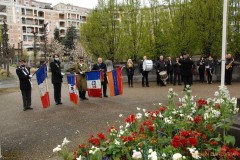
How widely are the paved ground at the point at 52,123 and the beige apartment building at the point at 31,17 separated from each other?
280ft

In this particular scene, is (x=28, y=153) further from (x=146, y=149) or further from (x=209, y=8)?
(x=209, y=8)

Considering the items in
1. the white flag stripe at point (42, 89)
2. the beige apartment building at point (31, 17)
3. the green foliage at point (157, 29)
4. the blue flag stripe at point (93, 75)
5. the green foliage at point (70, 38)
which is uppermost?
the beige apartment building at point (31, 17)

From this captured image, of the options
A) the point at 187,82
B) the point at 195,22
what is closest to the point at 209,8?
the point at 195,22

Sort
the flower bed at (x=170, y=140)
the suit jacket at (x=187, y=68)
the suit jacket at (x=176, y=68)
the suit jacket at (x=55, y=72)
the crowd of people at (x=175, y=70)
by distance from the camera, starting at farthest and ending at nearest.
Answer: the suit jacket at (x=176, y=68), the crowd of people at (x=175, y=70), the suit jacket at (x=187, y=68), the suit jacket at (x=55, y=72), the flower bed at (x=170, y=140)

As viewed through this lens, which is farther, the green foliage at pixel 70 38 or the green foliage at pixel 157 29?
the green foliage at pixel 70 38

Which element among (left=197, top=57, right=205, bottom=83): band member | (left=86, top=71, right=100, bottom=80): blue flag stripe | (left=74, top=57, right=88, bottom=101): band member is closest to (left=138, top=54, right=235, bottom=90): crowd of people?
(left=197, top=57, right=205, bottom=83): band member

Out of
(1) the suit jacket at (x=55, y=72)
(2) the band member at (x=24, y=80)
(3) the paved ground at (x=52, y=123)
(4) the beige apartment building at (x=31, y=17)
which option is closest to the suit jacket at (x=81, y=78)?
(3) the paved ground at (x=52, y=123)

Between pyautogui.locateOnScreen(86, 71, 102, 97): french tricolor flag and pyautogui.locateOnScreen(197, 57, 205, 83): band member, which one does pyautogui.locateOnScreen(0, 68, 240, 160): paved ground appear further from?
pyautogui.locateOnScreen(197, 57, 205, 83): band member

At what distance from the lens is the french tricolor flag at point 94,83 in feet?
37.5

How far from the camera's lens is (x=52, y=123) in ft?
26.7

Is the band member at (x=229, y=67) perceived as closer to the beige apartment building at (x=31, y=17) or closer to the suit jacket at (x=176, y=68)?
the suit jacket at (x=176, y=68)

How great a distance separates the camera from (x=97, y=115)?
349 inches

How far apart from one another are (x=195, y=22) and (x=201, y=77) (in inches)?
169

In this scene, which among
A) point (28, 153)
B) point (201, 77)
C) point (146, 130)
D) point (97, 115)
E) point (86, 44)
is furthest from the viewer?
point (86, 44)
